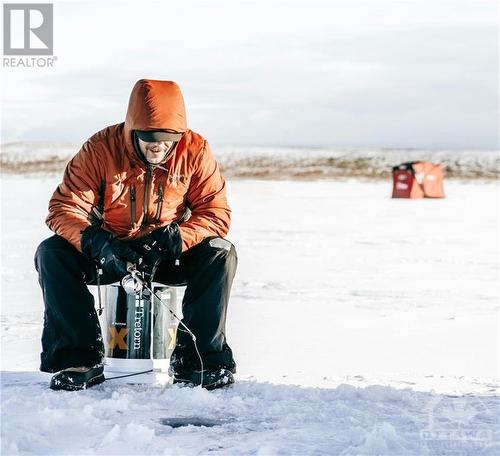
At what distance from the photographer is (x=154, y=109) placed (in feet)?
11.3

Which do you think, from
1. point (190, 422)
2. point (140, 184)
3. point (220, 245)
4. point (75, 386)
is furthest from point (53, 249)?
point (190, 422)

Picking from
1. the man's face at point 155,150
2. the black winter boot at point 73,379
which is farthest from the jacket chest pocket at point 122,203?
the black winter boot at point 73,379

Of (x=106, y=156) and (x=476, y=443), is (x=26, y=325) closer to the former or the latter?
(x=106, y=156)

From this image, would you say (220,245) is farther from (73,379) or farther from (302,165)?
(302,165)

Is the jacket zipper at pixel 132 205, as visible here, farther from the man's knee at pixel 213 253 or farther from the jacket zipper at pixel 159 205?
the man's knee at pixel 213 253

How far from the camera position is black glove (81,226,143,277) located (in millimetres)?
3377

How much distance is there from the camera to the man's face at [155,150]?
11.4 ft

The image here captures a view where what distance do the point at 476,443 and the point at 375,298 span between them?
10.9 feet

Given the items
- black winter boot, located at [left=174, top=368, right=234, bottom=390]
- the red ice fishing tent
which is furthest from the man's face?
the red ice fishing tent

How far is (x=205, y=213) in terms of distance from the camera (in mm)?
3621

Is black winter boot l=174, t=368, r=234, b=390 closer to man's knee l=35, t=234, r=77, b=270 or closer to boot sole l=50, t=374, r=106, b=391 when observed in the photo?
boot sole l=50, t=374, r=106, b=391

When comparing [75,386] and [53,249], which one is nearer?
[75,386]

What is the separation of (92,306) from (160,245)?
36cm

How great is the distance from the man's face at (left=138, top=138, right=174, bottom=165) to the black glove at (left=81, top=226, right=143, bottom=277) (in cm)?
33
